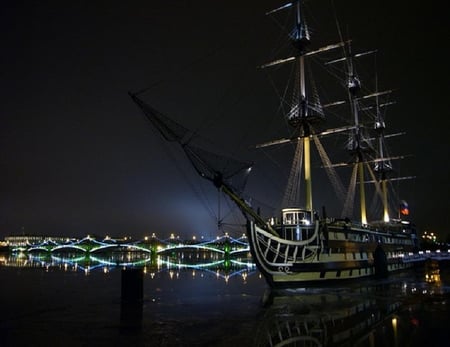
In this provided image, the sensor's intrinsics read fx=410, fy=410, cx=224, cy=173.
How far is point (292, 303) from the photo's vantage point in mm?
26422

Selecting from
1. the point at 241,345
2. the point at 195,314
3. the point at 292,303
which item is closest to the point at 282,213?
the point at 292,303

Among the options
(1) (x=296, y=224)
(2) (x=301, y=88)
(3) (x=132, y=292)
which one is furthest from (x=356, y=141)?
(3) (x=132, y=292)

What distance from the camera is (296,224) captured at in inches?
1503

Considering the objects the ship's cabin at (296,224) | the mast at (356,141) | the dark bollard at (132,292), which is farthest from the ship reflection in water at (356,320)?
the mast at (356,141)

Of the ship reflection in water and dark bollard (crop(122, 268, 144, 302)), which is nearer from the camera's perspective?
the ship reflection in water

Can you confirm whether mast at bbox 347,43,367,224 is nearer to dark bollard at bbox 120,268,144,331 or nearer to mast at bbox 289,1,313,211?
mast at bbox 289,1,313,211

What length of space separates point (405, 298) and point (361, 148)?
39.0 metres

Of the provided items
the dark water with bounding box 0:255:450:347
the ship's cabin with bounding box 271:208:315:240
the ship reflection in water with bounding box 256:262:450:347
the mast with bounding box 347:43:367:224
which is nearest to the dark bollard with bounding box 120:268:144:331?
the dark water with bounding box 0:255:450:347

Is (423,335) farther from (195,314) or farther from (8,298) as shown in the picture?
(8,298)

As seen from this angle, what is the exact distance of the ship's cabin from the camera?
3775 cm

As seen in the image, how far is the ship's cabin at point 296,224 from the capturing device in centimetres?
3775

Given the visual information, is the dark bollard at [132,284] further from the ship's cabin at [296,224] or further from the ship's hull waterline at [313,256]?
the ship's cabin at [296,224]

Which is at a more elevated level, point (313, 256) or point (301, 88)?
point (301, 88)

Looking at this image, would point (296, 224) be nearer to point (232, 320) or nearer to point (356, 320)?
point (356, 320)
